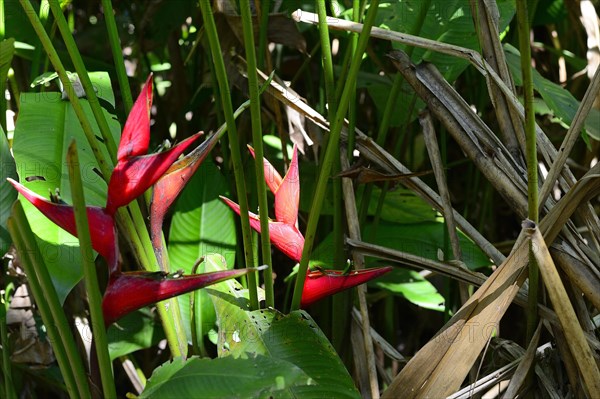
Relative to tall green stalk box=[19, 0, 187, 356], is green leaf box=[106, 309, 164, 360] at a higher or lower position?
lower

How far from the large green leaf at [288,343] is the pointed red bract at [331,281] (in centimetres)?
2

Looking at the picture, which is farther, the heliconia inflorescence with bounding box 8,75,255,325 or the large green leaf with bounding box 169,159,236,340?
the large green leaf with bounding box 169,159,236,340

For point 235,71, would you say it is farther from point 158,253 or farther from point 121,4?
point 121,4

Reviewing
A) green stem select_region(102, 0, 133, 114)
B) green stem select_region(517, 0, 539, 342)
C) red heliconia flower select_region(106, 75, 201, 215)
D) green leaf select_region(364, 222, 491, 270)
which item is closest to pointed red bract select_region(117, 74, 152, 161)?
red heliconia flower select_region(106, 75, 201, 215)

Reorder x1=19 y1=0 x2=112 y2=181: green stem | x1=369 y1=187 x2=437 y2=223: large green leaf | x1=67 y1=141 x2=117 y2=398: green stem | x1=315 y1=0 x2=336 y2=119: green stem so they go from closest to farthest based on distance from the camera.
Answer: x1=67 y1=141 x2=117 y2=398: green stem < x1=19 y1=0 x2=112 y2=181: green stem < x1=315 y1=0 x2=336 y2=119: green stem < x1=369 y1=187 x2=437 y2=223: large green leaf

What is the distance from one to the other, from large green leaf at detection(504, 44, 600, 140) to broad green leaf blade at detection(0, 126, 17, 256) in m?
0.53

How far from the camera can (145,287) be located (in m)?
0.48

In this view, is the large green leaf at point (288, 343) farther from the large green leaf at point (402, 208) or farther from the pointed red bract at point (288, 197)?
the large green leaf at point (402, 208)

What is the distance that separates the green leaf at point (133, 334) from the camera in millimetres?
861

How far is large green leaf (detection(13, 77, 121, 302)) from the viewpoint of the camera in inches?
23.1

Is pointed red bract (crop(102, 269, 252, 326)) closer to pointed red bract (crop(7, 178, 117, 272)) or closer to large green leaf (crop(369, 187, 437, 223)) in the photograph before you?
pointed red bract (crop(7, 178, 117, 272))

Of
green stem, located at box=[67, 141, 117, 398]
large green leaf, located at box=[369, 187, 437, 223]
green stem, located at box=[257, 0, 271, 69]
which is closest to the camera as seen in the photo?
green stem, located at box=[67, 141, 117, 398]

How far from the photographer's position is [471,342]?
594mm

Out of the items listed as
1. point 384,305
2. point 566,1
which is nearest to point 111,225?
point 384,305
